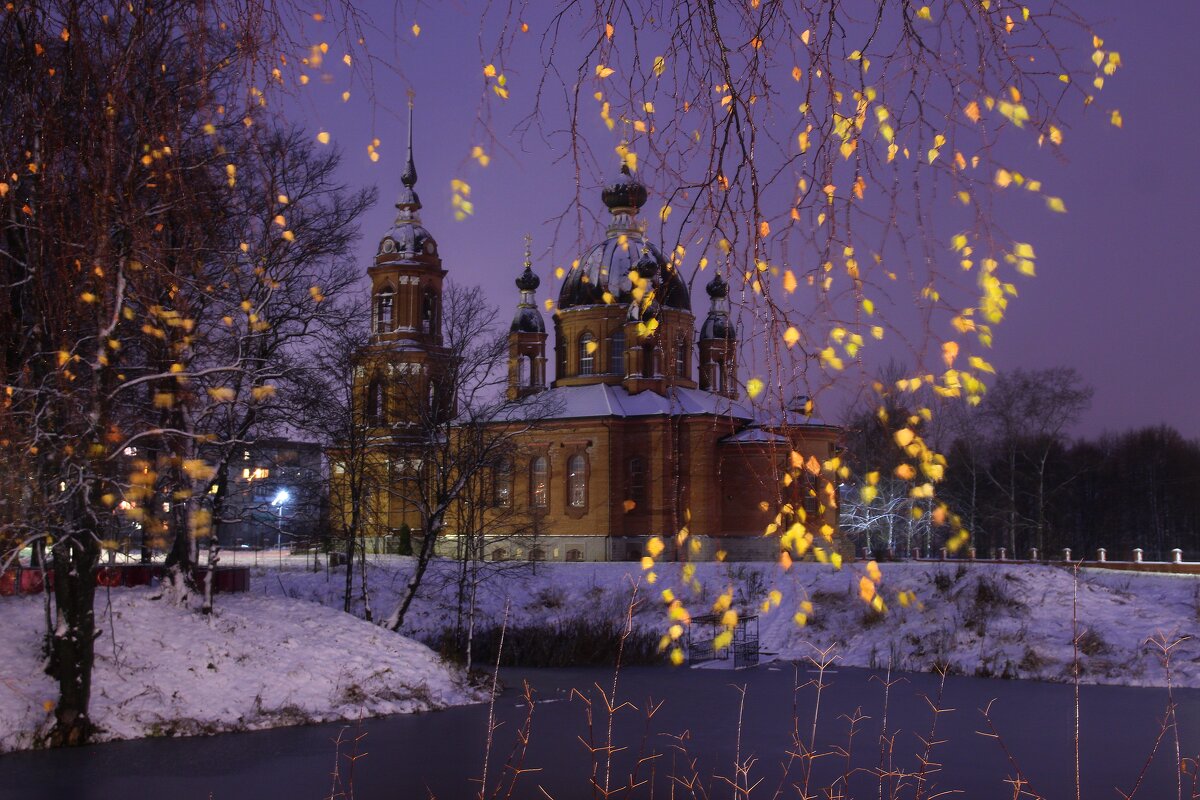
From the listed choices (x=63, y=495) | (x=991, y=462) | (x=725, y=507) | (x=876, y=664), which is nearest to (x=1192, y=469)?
(x=991, y=462)

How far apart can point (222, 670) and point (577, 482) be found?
24693 mm

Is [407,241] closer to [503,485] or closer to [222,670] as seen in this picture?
[503,485]

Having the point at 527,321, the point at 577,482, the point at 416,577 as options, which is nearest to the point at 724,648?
the point at 416,577

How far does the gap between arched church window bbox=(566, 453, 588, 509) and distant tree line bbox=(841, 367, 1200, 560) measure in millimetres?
12632

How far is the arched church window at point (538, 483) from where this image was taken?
1642 inches

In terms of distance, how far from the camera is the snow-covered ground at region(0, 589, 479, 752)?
611 inches

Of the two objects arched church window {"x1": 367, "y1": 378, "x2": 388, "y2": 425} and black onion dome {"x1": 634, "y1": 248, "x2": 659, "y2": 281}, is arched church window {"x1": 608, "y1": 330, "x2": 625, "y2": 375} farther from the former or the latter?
black onion dome {"x1": 634, "y1": 248, "x2": 659, "y2": 281}

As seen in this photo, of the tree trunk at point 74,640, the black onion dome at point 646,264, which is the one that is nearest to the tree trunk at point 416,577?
the tree trunk at point 74,640

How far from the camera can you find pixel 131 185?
5949mm

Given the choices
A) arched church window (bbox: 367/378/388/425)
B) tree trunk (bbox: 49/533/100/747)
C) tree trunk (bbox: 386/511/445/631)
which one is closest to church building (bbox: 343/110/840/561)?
arched church window (bbox: 367/378/388/425)

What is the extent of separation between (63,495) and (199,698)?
6065mm

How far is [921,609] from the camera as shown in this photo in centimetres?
2836

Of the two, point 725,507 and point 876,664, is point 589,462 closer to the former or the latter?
point 725,507

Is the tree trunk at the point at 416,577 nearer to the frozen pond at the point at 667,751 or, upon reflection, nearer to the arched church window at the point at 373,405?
the frozen pond at the point at 667,751
